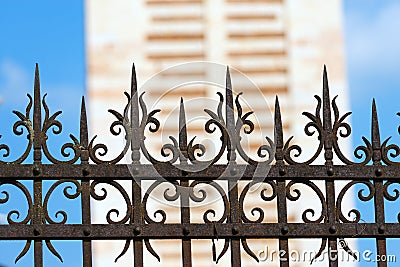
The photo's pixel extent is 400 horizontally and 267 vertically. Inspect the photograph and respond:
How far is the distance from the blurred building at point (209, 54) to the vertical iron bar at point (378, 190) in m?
2.36

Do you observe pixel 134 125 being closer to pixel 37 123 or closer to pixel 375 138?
pixel 37 123

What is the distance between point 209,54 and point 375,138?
9.38 ft

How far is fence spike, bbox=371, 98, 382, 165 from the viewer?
5062mm

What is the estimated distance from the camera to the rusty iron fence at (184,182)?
490 centimetres

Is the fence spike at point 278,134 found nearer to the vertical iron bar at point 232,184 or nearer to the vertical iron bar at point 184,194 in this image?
the vertical iron bar at point 232,184

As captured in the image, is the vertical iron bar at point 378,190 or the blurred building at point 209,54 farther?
the blurred building at point 209,54

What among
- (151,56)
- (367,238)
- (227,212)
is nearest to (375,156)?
(367,238)

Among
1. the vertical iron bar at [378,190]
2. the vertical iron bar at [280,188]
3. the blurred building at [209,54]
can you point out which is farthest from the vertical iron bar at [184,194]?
the blurred building at [209,54]

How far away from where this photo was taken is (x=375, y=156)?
5086 millimetres

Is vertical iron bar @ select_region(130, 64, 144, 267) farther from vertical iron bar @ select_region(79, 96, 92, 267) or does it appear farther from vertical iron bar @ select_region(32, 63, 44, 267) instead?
vertical iron bar @ select_region(32, 63, 44, 267)

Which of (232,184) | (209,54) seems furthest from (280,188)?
(209,54)

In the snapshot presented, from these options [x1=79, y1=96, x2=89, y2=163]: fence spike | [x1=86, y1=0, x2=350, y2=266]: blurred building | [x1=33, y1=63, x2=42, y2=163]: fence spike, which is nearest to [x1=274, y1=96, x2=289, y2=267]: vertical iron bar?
[x1=79, y1=96, x2=89, y2=163]: fence spike

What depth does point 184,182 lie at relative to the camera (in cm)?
498

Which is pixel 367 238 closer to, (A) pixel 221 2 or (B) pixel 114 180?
(B) pixel 114 180
